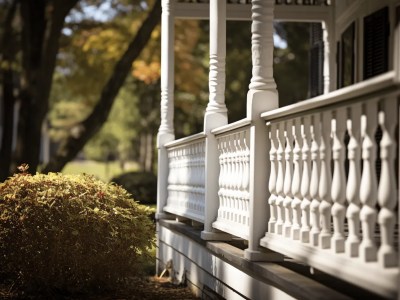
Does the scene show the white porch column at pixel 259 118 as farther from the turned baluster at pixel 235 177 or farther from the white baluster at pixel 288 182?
the turned baluster at pixel 235 177

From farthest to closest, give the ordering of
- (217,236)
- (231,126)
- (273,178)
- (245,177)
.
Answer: (217,236) < (231,126) < (245,177) < (273,178)

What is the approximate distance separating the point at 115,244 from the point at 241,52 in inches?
895

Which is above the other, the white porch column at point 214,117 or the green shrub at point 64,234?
the white porch column at point 214,117

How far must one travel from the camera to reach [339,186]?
446 centimetres

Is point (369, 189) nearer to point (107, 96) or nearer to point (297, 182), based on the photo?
point (297, 182)

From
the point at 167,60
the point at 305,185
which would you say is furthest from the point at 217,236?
the point at 167,60

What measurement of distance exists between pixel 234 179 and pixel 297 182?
1.80 meters

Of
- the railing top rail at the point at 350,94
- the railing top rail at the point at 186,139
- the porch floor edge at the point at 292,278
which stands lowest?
the porch floor edge at the point at 292,278

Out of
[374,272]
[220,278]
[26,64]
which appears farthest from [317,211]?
[26,64]

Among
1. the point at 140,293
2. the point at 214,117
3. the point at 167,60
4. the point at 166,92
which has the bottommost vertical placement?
the point at 140,293

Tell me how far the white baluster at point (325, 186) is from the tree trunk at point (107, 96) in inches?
527

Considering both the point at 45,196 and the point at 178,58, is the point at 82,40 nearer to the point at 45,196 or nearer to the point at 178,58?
the point at 178,58

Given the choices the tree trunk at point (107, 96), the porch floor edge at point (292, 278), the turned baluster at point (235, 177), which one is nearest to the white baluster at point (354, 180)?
the porch floor edge at point (292, 278)

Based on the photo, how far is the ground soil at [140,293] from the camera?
26.6 feet
